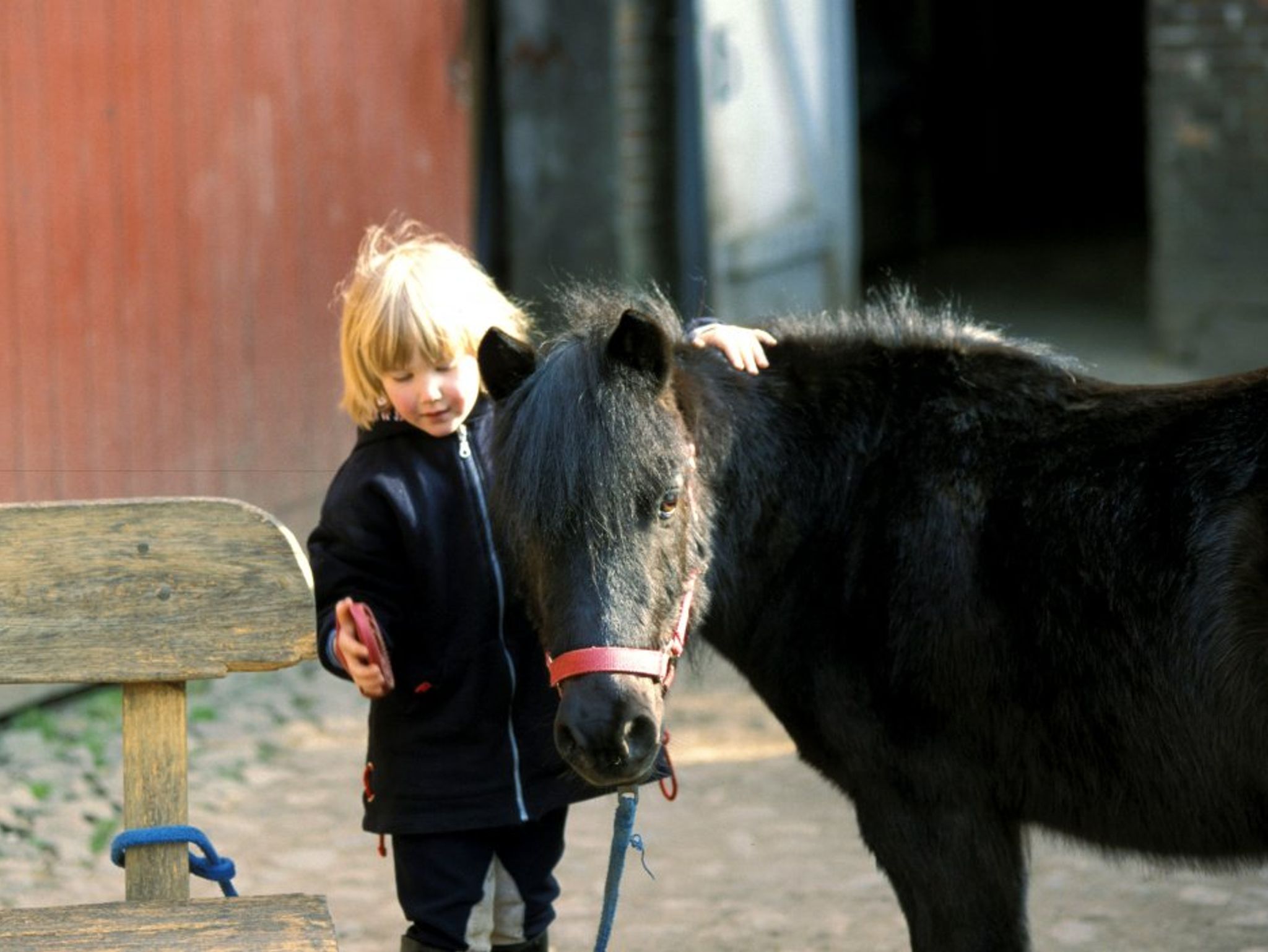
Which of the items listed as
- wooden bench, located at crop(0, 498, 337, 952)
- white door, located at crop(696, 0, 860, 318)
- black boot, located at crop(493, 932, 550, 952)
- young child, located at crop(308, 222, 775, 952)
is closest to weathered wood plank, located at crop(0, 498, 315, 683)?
wooden bench, located at crop(0, 498, 337, 952)

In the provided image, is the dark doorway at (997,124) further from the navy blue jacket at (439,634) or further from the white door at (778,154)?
the navy blue jacket at (439,634)

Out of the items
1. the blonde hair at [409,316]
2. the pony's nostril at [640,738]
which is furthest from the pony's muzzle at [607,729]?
the blonde hair at [409,316]

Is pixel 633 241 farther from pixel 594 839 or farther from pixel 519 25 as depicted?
pixel 594 839

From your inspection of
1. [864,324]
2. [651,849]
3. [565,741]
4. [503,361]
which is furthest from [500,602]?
[651,849]

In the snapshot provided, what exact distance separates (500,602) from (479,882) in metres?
0.50

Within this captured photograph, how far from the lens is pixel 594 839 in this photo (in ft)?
14.9

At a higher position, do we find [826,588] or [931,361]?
[931,361]

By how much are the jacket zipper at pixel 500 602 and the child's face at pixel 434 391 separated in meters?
0.08

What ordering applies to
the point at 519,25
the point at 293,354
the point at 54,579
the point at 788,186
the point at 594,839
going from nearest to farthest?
1. the point at 54,579
2. the point at 594,839
3. the point at 293,354
4. the point at 519,25
5. the point at 788,186

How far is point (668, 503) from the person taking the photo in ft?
8.59

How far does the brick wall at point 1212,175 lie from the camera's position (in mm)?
7973

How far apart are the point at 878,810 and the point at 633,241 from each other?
526cm

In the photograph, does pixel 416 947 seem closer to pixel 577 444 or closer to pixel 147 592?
pixel 147 592

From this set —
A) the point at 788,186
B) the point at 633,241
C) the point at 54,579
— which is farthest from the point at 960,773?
the point at 788,186
